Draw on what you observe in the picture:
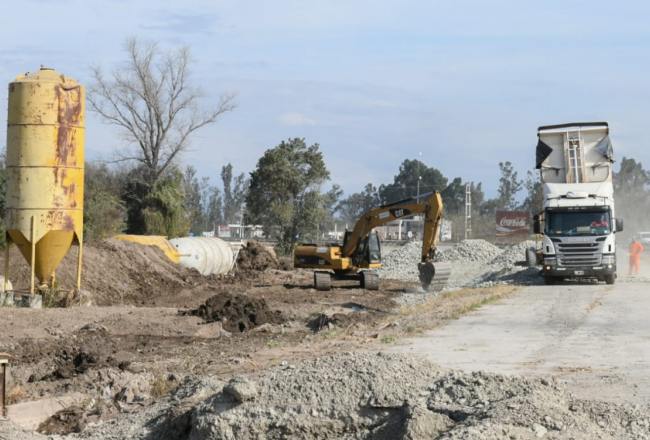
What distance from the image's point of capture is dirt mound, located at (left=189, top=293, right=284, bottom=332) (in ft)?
75.5

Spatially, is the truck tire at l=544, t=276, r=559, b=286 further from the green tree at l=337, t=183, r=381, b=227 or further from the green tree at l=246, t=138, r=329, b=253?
the green tree at l=337, t=183, r=381, b=227

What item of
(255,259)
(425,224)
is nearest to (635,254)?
(425,224)

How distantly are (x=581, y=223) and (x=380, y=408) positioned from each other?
2490 centimetres

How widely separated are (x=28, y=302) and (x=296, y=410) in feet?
52.9

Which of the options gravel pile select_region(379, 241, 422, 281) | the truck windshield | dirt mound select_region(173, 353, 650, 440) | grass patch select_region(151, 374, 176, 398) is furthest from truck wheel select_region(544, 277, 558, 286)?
dirt mound select_region(173, 353, 650, 440)

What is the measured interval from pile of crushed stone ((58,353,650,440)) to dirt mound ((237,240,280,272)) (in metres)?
33.8

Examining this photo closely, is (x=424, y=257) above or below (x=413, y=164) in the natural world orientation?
below

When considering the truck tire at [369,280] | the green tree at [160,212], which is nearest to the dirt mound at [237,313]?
the truck tire at [369,280]

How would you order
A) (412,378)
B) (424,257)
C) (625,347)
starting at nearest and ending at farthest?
(412,378)
(625,347)
(424,257)

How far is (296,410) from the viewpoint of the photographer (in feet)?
34.2

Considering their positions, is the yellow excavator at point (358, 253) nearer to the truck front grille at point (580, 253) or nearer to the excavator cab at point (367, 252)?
the excavator cab at point (367, 252)

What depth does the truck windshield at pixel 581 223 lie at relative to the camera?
1331 inches

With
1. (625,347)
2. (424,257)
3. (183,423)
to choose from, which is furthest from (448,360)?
(424,257)

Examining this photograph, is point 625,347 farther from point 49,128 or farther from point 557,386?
point 49,128
